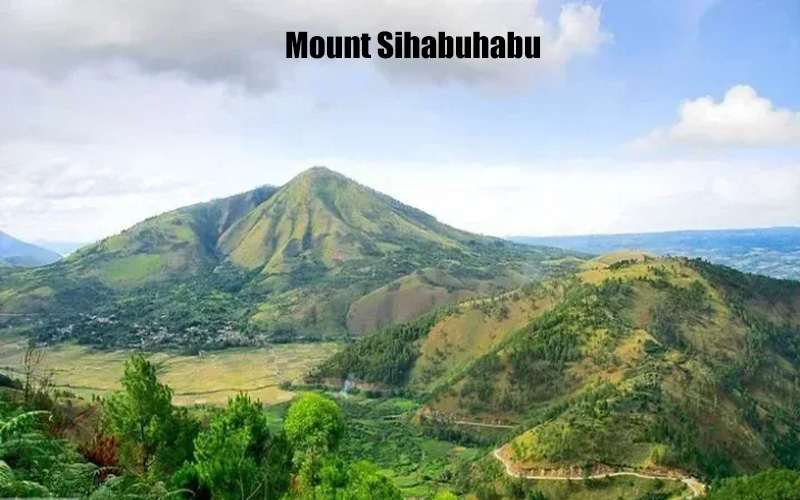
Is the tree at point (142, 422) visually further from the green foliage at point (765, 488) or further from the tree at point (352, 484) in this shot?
the green foliage at point (765, 488)

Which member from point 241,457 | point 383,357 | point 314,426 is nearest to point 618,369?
point 383,357

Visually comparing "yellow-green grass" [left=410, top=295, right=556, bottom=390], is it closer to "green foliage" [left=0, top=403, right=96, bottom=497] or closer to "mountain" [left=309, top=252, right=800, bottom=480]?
"mountain" [left=309, top=252, right=800, bottom=480]

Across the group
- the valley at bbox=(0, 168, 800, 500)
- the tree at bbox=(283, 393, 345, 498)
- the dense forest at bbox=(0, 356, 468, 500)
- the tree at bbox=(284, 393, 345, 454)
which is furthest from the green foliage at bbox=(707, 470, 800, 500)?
the dense forest at bbox=(0, 356, 468, 500)

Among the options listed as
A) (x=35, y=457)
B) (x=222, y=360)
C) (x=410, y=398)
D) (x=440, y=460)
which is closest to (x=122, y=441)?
(x=35, y=457)

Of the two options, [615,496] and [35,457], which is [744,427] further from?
[35,457]

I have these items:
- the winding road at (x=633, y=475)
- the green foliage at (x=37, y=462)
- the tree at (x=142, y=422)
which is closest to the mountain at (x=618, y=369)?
the winding road at (x=633, y=475)

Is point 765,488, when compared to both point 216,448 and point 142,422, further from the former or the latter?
point 142,422

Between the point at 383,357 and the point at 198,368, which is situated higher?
the point at 383,357
